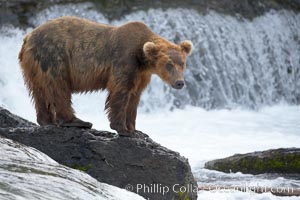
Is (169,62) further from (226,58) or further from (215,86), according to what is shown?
(226,58)

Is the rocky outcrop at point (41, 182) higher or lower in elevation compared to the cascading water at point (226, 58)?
lower

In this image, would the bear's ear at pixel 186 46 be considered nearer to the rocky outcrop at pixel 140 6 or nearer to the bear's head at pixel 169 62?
the bear's head at pixel 169 62

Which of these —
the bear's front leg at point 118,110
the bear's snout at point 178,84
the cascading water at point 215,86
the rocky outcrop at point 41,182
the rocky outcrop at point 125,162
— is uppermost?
the cascading water at point 215,86

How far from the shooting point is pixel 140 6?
1891cm

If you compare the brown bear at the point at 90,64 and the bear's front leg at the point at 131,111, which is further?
the bear's front leg at the point at 131,111

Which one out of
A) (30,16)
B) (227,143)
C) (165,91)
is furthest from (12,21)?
(227,143)

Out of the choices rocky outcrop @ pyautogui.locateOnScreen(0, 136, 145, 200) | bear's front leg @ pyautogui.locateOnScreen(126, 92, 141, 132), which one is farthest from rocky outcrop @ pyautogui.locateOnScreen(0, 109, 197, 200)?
rocky outcrop @ pyautogui.locateOnScreen(0, 136, 145, 200)

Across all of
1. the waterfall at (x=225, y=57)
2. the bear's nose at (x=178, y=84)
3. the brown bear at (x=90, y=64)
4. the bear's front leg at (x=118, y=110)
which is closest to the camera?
the bear's front leg at (x=118, y=110)

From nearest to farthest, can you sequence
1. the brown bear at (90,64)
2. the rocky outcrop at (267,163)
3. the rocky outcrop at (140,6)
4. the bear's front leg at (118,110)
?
1. the bear's front leg at (118,110)
2. the brown bear at (90,64)
3. the rocky outcrop at (267,163)
4. the rocky outcrop at (140,6)

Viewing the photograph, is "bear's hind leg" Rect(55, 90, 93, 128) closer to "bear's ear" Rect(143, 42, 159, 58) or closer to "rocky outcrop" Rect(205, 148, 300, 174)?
"bear's ear" Rect(143, 42, 159, 58)

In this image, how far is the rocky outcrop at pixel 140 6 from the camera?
17438mm

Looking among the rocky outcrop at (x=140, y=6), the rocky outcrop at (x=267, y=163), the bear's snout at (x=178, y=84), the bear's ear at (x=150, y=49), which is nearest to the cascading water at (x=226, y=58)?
the rocky outcrop at (x=140, y=6)

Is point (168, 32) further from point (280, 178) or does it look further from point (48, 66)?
point (48, 66)

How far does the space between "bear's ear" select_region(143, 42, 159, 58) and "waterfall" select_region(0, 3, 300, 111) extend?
29.1 ft
